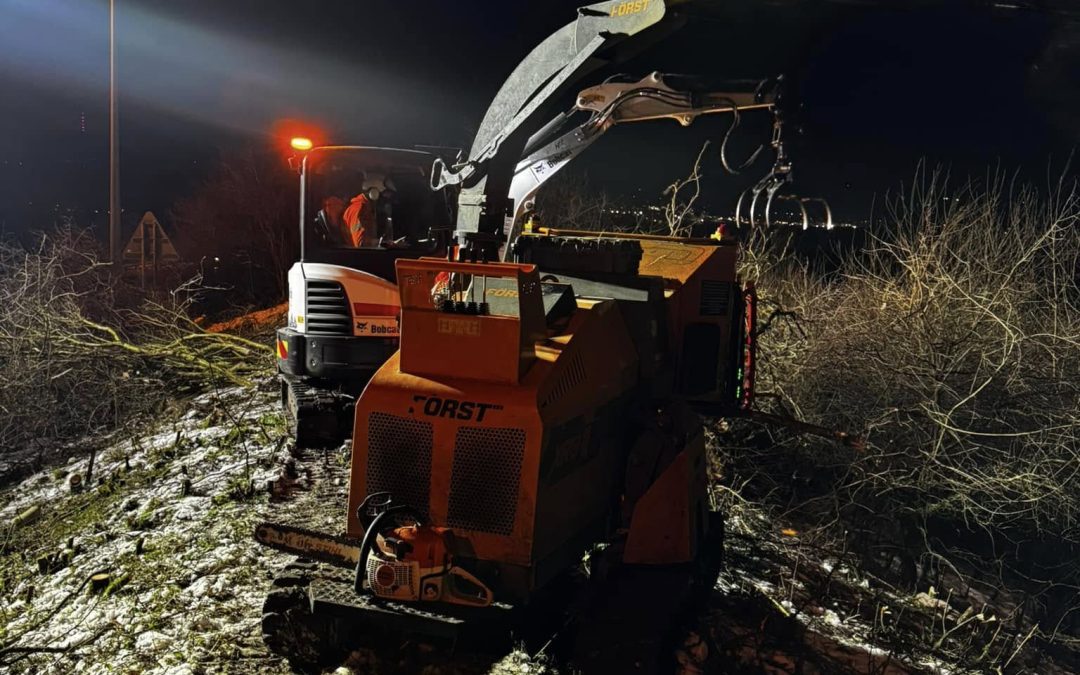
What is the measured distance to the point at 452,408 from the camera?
13.1ft

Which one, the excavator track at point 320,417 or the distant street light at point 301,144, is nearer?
the excavator track at point 320,417

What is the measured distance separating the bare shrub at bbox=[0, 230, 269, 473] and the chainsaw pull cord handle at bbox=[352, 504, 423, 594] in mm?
6973

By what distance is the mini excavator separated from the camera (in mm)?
3881

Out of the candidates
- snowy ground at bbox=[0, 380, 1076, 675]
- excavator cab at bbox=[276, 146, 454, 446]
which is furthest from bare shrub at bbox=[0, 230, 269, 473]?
excavator cab at bbox=[276, 146, 454, 446]

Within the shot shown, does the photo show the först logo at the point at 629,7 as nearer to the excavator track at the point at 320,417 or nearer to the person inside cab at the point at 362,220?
the person inside cab at the point at 362,220

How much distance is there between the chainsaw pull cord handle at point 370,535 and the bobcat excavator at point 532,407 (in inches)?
0.4

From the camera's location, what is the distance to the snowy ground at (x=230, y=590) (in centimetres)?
484

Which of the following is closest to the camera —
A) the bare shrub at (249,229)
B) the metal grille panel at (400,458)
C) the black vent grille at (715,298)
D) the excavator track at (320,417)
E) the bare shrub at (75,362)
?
the metal grille panel at (400,458)

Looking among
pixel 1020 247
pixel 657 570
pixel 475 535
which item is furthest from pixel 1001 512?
pixel 475 535

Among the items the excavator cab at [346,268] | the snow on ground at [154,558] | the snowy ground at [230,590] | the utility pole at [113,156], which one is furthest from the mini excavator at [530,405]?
the utility pole at [113,156]

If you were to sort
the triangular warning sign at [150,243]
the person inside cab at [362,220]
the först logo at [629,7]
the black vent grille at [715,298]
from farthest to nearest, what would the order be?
the triangular warning sign at [150,243]
the person inside cab at [362,220]
the black vent grille at [715,298]
the först logo at [629,7]

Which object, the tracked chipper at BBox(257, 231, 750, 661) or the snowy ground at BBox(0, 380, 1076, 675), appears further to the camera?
the snowy ground at BBox(0, 380, 1076, 675)

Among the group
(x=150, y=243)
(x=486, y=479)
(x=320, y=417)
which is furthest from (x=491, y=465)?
(x=150, y=243)

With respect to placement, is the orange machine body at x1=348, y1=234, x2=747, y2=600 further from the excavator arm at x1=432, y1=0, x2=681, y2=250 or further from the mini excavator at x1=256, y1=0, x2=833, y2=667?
the excavator arm at x1=432, y1=0, x2=681, y2=250
